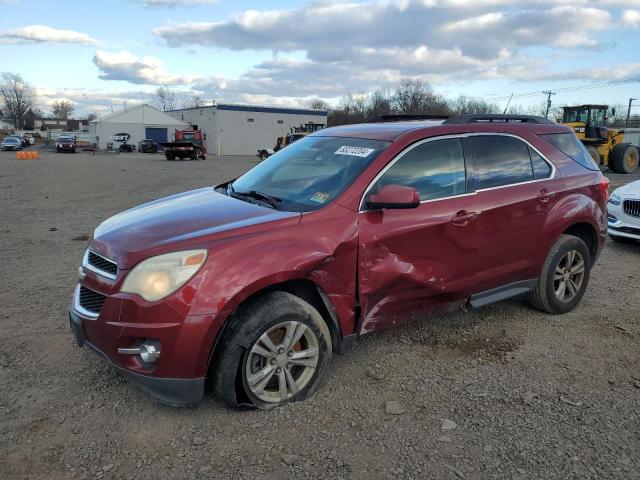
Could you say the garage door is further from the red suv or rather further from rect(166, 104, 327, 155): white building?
the red suv

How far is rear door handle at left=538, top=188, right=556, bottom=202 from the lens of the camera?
14.4ft

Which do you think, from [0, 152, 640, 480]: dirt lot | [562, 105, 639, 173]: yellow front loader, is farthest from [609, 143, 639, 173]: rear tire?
[0, 152, 640, 480]: dirt lot

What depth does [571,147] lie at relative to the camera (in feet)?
16.0

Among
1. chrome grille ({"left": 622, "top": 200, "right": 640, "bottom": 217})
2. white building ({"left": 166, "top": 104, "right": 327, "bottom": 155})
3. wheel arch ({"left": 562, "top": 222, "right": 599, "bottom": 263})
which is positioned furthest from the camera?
white building ({"left": 166, "top": 104, "right": 327, "bottom": 155})

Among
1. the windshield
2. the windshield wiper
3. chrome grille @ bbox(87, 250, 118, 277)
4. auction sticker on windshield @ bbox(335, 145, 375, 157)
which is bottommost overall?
chrome grille @ bbox(87, 250, 118, 277)

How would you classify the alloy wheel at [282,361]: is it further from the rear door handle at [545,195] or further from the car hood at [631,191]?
the car hood at [631,191]

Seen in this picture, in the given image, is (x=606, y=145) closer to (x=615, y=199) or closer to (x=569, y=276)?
(x=615, y=199)

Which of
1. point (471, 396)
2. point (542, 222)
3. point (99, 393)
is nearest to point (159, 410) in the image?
point (99, 393)

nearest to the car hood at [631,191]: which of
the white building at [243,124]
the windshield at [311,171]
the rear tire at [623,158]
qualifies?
the windshield at [311,171]

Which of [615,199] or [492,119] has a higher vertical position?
[492,119]

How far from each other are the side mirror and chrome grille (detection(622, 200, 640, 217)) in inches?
214

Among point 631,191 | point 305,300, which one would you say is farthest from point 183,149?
point 305,300

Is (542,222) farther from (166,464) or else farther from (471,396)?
(166,464)

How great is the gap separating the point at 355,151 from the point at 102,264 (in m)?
1.92
